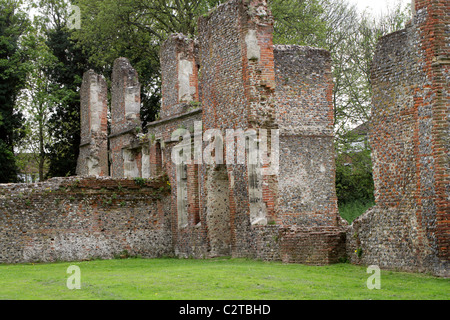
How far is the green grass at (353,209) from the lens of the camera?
28812mm

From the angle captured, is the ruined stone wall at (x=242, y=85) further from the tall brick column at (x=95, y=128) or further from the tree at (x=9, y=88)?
the tree at (x=9, y=88)

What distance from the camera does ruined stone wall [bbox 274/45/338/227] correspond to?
23859 millimetres

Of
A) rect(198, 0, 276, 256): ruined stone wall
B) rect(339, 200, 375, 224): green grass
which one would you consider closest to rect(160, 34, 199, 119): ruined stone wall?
rect(198, 0, 276, 256): ruined stone wall

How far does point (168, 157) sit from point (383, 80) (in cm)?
1114

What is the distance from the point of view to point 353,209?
1171 inches

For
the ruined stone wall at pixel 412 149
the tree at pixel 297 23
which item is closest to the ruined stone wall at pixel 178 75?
the tree at pixel 297 23

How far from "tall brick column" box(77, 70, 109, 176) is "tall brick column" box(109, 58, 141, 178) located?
168cm

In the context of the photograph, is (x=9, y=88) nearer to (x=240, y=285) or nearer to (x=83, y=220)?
(x=83, y=220)

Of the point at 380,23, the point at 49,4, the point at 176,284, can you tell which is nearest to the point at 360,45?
the point at 380,23

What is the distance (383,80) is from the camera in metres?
14.2

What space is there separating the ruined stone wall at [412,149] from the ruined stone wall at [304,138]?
30.0 ft

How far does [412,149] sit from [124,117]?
1821cm

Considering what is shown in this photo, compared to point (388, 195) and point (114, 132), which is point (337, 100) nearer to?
point (114, 132)

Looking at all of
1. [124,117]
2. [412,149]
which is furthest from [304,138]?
[412,149]
